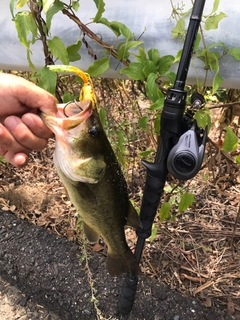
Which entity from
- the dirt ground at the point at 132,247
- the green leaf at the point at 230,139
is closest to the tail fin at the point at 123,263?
the dirt ground at the point at 132,247

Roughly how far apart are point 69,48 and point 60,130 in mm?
422

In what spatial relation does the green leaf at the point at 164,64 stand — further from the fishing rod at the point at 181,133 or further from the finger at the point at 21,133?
the finger at the point at 21,133

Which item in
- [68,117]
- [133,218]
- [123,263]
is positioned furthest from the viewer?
[123,263]

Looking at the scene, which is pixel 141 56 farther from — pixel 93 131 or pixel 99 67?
pixel 93 131

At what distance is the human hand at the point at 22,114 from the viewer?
3.74 ft

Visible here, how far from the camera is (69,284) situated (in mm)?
2062

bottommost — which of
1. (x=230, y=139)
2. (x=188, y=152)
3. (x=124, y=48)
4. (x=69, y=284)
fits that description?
(x=69, y=284)

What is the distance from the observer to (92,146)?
116 cm

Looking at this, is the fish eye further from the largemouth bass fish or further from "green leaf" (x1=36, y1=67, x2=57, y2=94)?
"green leaf" (x1=36, y1=67, x2=57, y2=94)

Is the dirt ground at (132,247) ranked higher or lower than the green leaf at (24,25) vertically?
lower

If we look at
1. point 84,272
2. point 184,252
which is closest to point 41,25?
point 84,272

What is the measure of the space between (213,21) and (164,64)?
22 cm

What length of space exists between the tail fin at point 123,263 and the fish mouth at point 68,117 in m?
0.74

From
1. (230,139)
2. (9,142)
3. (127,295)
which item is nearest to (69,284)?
(127,295)
